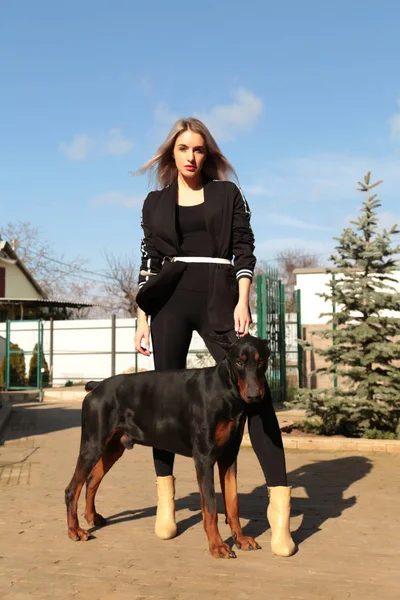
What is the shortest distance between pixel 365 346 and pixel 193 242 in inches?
226

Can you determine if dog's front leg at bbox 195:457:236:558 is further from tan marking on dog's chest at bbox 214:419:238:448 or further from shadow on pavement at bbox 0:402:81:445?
shadow on pavement at bbox 0:402:81:445

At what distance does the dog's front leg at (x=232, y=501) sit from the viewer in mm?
3941

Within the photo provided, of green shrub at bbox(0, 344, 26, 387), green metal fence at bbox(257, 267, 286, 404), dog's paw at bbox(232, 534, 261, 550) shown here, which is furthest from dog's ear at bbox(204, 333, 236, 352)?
green shrub at bbox(0, 344, 26, 387)

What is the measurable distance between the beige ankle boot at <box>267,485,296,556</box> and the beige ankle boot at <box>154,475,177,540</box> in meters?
0.62

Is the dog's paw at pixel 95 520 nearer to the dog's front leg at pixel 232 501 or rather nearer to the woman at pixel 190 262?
the woman at pixel 190 262

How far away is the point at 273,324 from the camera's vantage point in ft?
48.1

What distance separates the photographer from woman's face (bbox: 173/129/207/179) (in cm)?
439

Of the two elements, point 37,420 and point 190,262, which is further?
point 37,420

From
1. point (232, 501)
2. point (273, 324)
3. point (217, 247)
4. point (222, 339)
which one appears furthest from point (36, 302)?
point (232, 501)

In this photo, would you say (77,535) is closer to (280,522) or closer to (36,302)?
(280,522)

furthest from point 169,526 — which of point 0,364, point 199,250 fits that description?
point 0,364

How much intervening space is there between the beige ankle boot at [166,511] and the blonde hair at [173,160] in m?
1.86

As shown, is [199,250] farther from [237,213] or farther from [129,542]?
[129,542]

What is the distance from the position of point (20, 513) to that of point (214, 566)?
188cm
